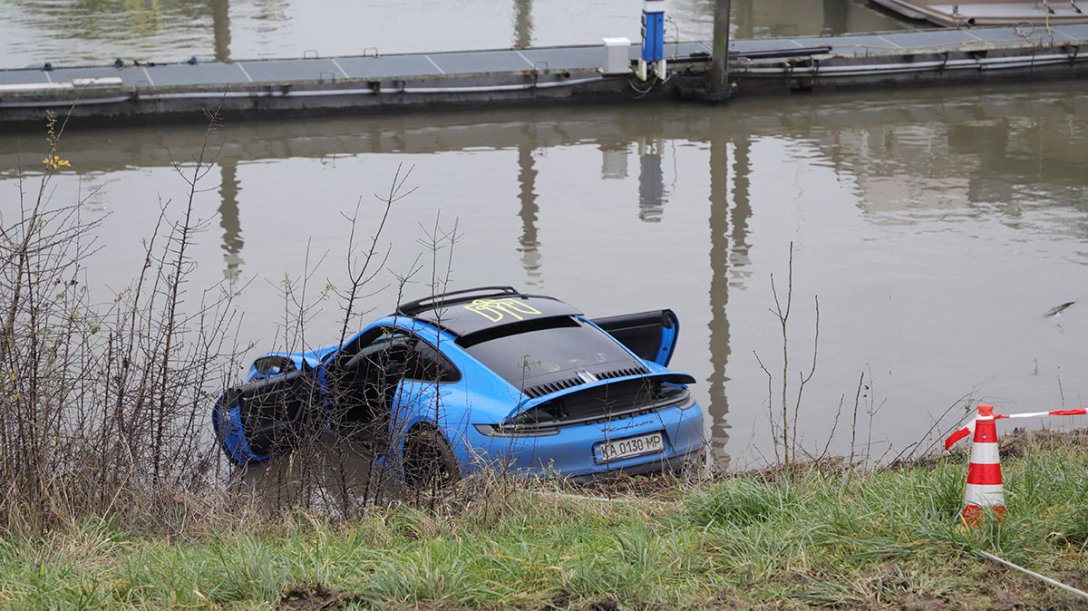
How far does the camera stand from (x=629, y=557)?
4848mm

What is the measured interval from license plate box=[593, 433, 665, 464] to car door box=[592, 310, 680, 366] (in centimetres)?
154

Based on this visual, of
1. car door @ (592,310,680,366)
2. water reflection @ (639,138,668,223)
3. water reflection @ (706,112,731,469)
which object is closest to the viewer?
car door @ (592,310,680,366)

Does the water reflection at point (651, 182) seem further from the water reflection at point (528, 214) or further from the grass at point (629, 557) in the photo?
the grass at point (629, 557)

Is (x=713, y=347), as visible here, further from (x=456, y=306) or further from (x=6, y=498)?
(x=6, y=498)

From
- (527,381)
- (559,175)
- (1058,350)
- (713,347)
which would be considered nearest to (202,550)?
(527,381)

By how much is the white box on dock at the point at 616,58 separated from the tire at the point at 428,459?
1453 centimetres

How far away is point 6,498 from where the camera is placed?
581cm

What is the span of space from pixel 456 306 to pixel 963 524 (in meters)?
4.09

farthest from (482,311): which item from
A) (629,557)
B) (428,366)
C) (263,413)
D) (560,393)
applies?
(629,557)

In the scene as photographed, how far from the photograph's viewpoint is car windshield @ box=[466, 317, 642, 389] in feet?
24.2

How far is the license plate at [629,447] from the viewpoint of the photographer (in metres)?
7.11

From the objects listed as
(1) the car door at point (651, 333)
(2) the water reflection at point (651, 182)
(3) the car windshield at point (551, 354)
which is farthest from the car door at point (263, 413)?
(2) the water reflection at point (651, 182)

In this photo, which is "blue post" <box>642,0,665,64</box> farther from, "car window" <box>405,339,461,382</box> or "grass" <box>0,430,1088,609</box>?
"grass" <box>0,430,1088,609</box>

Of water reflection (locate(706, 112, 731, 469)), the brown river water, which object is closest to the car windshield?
water reflection (locate(706, 112, 731, 469))
